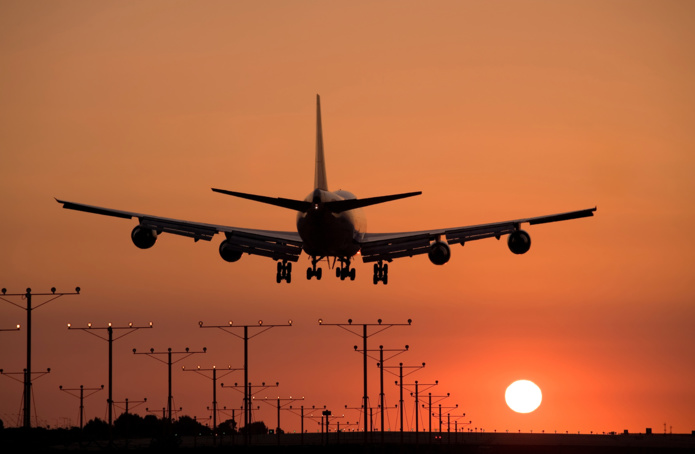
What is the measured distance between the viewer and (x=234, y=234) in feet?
283

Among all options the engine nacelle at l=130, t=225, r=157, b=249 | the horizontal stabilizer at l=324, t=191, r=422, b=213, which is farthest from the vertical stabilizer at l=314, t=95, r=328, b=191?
the engine nacelle at l=130, t=225, r=157, b=249

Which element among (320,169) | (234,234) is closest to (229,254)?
(234,234)

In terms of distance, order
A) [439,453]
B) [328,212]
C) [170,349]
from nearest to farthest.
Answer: [328,212] → [439,453] → [170,349]

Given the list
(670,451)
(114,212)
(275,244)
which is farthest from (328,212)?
(670,451)

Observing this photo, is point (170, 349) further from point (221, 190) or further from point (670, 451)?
point (221, 190)

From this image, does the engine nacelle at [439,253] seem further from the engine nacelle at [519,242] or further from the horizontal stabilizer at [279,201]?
the horizontal stabilizer at [279,201]

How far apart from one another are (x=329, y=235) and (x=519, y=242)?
1221cm

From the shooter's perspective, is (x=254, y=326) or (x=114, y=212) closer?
(x=114, y=212)

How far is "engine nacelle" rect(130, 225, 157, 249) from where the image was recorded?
82875 mm

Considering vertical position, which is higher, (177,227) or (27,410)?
(177,227)

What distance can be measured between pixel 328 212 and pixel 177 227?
10.4m

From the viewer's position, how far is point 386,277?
95.2 meters

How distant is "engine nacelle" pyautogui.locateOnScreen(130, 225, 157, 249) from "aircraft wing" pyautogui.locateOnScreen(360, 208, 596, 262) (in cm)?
1490

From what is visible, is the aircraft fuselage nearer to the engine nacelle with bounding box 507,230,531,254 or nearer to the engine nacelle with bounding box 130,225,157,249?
the engine nacelle with bounding box 130,225,157,249
